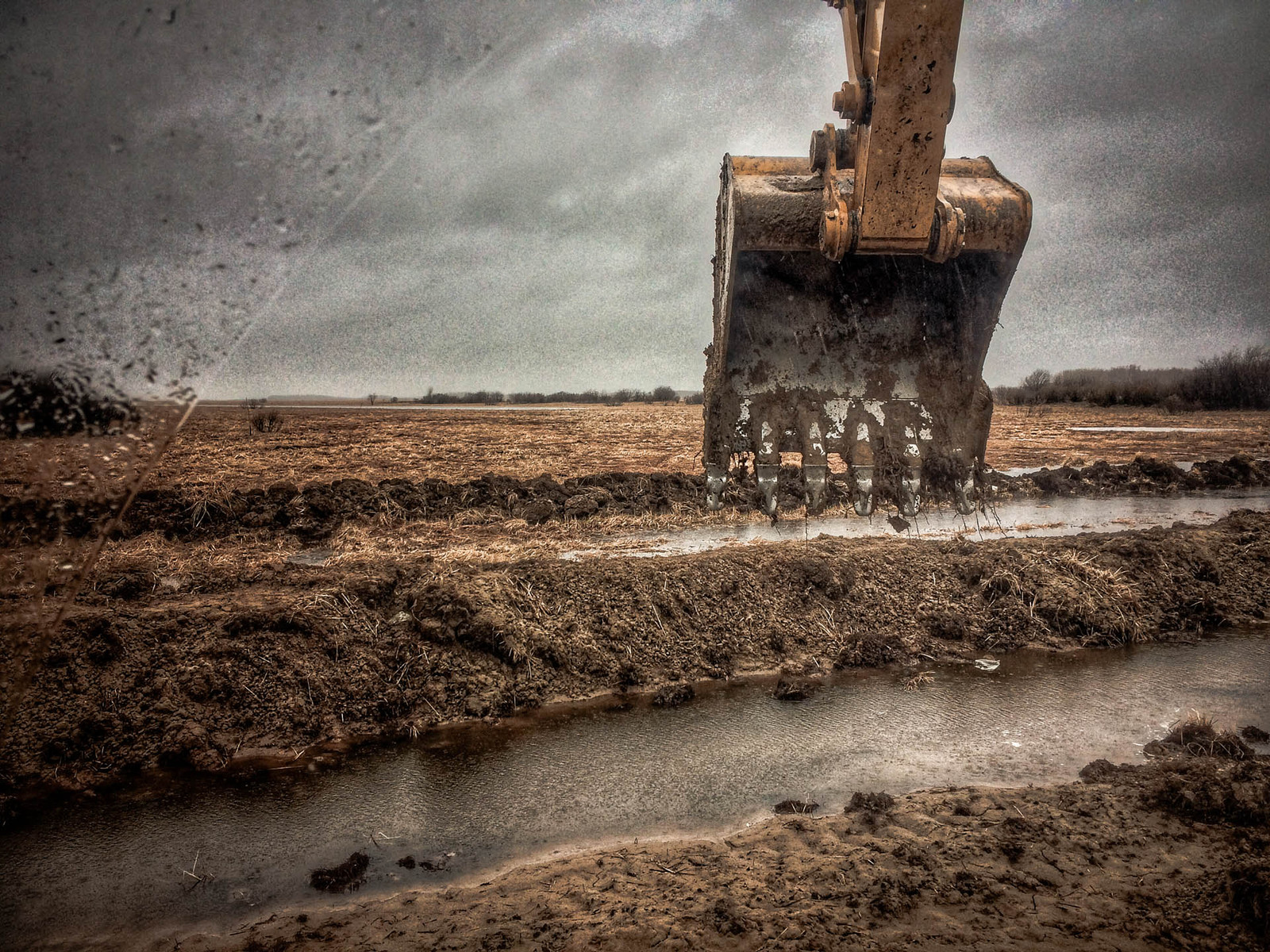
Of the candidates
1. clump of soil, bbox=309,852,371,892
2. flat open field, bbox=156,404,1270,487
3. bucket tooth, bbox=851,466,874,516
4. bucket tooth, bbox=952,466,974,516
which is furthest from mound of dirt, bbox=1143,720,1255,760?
flat open field, bbox=156,404,1270,487

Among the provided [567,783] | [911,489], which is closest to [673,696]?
[567,783]

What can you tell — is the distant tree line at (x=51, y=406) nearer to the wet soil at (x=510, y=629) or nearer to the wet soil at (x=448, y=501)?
the wet soil at (x=510, y=629)

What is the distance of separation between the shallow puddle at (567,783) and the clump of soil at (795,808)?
9 cm

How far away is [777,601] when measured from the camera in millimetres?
6582

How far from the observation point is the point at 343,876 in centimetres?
371

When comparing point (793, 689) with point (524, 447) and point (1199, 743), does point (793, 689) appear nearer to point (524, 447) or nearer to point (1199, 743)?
point (1199, 743)

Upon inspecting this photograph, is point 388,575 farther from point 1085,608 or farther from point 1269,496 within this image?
point 1269,496

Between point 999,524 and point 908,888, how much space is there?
5787mm

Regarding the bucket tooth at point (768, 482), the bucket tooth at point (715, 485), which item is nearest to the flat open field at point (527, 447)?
the bucket tooth at point (715, 485)

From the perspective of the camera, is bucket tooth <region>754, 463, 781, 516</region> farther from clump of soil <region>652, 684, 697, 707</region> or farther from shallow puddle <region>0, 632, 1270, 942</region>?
clump of soil <region>652, 684, 697, 707</region>

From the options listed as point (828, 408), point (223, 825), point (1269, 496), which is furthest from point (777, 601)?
point (1269, 496)

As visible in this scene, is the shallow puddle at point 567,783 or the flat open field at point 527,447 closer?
the shallow puddle at point 567,783

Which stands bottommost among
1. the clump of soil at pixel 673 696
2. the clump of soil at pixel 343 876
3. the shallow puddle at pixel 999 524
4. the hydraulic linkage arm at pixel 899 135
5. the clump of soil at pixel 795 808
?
the clump of soil at pixel 343 876

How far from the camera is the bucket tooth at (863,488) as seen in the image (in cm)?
358
